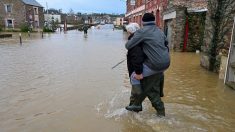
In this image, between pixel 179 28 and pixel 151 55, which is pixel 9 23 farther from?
pixel 151 55

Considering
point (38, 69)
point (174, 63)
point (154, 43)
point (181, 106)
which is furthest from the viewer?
point (174, 63)

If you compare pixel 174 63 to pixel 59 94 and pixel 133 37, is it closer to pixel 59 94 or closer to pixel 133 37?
pixel 59 94

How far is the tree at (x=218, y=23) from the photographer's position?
958 centimetres

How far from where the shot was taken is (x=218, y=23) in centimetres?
1016

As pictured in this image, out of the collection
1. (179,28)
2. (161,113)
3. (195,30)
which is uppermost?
(179,28)

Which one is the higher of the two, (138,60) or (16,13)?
(16,13)

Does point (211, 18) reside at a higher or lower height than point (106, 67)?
higher

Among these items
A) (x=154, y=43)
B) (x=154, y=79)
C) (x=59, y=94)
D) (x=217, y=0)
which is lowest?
(x=59, y=94)

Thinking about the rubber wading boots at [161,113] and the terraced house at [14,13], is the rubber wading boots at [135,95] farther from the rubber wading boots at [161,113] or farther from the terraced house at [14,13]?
the terraced house at [14,13]

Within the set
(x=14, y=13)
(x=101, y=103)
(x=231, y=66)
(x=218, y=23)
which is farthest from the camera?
(x=14, y=13)

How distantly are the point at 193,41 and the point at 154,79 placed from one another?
500 inches

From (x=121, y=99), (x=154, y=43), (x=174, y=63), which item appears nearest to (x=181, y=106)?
(x=121, y=99)

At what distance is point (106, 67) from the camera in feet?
38.8

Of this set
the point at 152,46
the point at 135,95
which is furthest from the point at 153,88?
the point at 152,46
